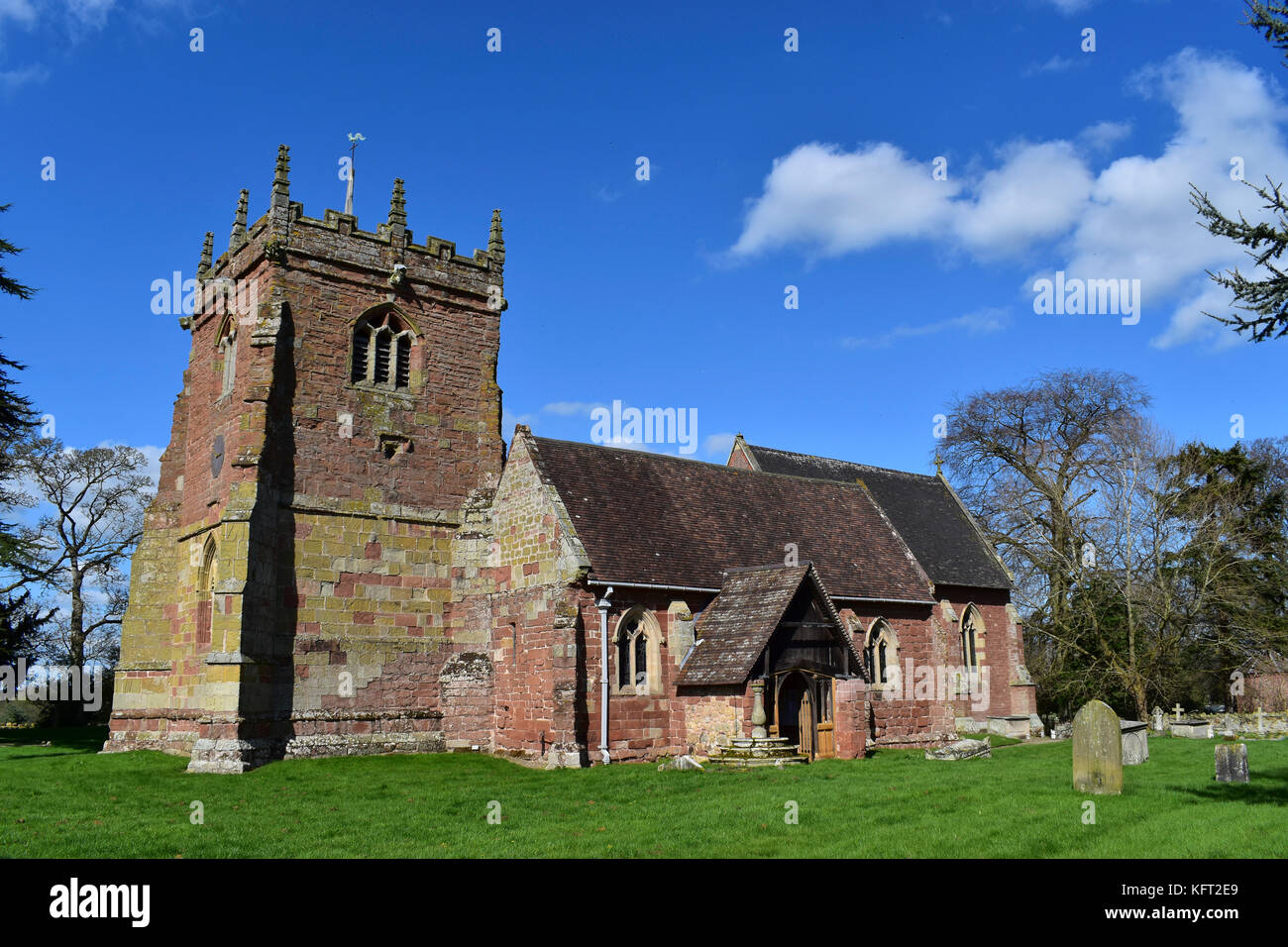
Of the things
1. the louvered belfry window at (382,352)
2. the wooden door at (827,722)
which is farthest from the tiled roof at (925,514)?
the louvered belfry window at (382,352)

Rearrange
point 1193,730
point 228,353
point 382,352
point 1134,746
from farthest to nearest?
point 1193,730, point 228,353, point 382,352, point 1134,746

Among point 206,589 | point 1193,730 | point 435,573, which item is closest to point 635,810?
point 435,573

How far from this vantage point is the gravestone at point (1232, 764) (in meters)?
17.3

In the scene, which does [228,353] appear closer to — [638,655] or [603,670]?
[603,670]

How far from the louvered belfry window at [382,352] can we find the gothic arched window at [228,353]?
3288 millimetres

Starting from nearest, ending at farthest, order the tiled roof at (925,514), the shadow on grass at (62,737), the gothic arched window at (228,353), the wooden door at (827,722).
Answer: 1. the wooden door at (827,722)
2. the gothic arched window at (228,353)
3. the shadow on grass at (62,737)
4. the tiled roof at (925,514)

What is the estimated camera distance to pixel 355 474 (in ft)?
83.8

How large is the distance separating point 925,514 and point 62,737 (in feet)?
102

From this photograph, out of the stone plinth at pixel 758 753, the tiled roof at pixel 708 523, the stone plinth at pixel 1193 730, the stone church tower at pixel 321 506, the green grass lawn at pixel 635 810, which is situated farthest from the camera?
the stone plinth at pixel 1193 730

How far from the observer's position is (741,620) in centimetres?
2414

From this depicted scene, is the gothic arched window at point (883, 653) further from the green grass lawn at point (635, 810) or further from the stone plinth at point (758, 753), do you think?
the stone plinth at point (758, 753)
